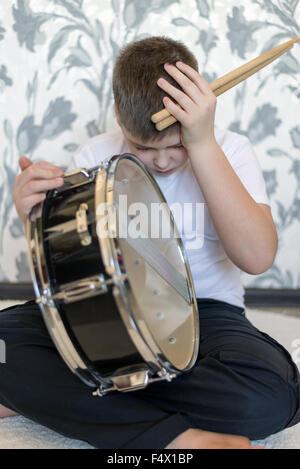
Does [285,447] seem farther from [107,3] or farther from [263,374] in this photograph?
[107,3]

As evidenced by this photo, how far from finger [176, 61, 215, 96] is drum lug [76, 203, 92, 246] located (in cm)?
30

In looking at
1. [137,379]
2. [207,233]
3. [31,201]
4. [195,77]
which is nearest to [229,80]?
[195,77]

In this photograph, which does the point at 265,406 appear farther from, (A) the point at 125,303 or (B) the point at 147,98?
(B) the point at 147,98

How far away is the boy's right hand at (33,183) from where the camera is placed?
2.40 ft

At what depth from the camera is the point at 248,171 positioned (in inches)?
38.4

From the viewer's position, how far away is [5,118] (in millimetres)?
1472

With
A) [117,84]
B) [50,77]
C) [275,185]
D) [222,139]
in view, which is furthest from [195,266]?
[50,77]

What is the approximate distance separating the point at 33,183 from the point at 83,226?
0.48 ft

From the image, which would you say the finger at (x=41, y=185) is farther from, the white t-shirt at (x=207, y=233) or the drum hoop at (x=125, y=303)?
the white t-shirt at (x=207, y=233)

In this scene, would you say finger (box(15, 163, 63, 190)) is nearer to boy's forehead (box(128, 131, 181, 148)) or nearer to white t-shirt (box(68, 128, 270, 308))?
boy's forehead (box(128, 131, 181, 148))

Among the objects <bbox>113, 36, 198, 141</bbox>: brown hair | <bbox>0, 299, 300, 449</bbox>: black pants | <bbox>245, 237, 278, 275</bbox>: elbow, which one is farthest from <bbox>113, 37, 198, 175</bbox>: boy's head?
<bbox>0, 299, 300, 449</bbox>: black pants

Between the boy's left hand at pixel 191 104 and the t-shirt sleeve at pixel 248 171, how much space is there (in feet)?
0.48

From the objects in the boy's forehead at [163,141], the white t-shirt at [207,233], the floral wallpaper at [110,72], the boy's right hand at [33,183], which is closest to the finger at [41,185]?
the boy's right hand at [33,183]

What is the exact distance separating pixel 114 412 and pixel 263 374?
0.22 meters
